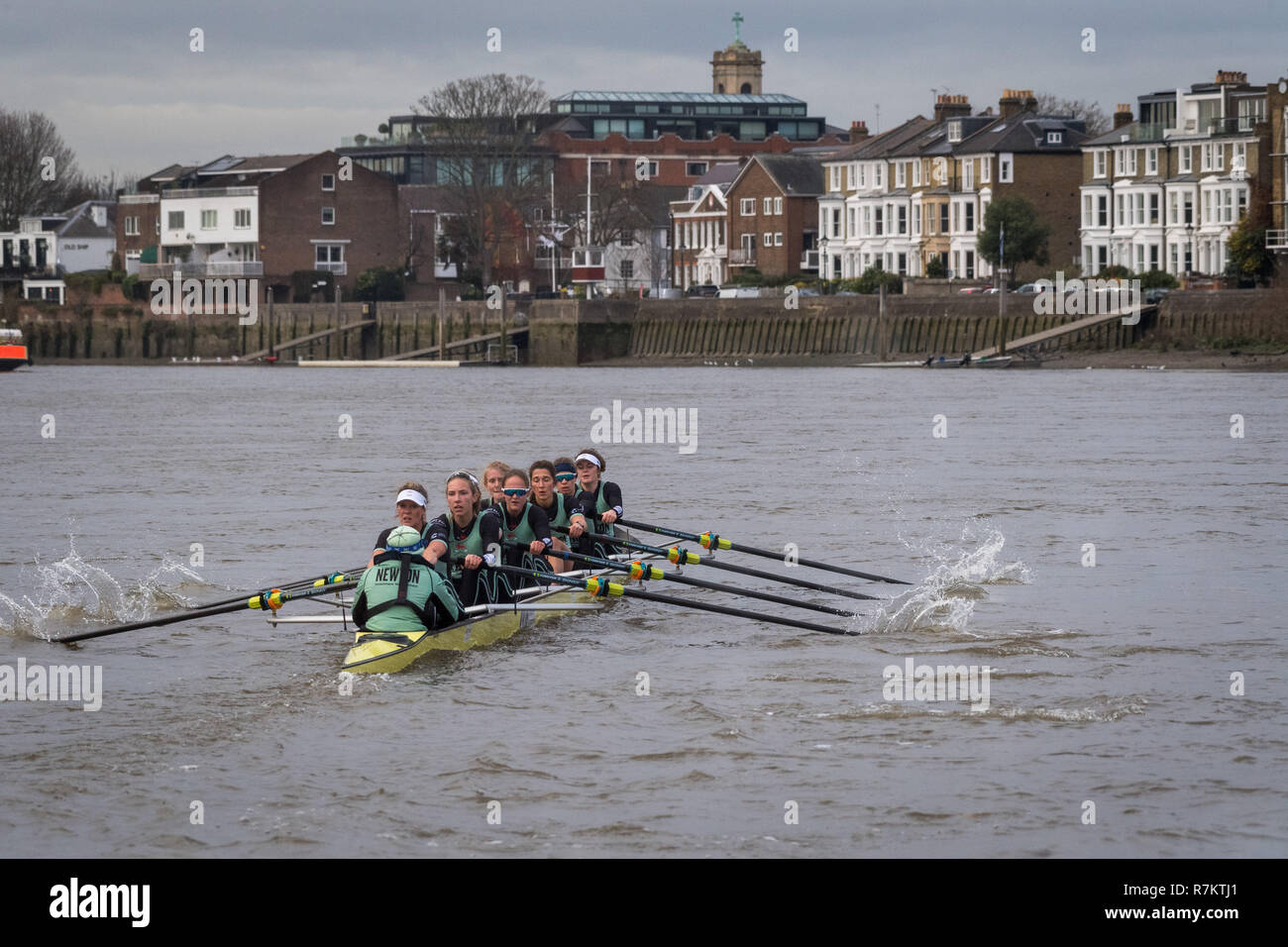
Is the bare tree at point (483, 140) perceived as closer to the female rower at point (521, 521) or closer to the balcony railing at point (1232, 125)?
the balcony railing at point (1232, 125)

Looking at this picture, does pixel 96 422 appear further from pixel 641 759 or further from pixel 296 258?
pixel 296 258

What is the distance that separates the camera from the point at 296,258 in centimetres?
9856

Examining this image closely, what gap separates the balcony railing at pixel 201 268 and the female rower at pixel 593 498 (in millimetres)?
81883

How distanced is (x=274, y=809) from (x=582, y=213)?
9429 cm

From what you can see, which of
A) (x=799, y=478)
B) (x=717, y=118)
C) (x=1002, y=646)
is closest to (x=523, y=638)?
(x=1002, y=646)

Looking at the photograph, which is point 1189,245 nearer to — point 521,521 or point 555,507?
point 555,507

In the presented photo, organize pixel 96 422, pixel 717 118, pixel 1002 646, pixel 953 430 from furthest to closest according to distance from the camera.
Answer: pixel 717 118
pixel 96 422
pixel 953 430
pixel 1002 646

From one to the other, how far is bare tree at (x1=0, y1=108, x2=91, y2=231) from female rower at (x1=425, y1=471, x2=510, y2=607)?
9968cm

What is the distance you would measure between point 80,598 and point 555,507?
4890 millimetres

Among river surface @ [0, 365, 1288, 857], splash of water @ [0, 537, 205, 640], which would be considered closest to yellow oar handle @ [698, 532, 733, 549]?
river surface @ [0, 365, 1288, 857]

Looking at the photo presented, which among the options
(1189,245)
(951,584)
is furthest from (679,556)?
(1189,245)

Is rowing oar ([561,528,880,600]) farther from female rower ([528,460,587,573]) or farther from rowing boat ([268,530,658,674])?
rowing boat ([268,530,658,674])

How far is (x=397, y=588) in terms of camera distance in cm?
1422

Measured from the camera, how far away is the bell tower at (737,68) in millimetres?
151625
